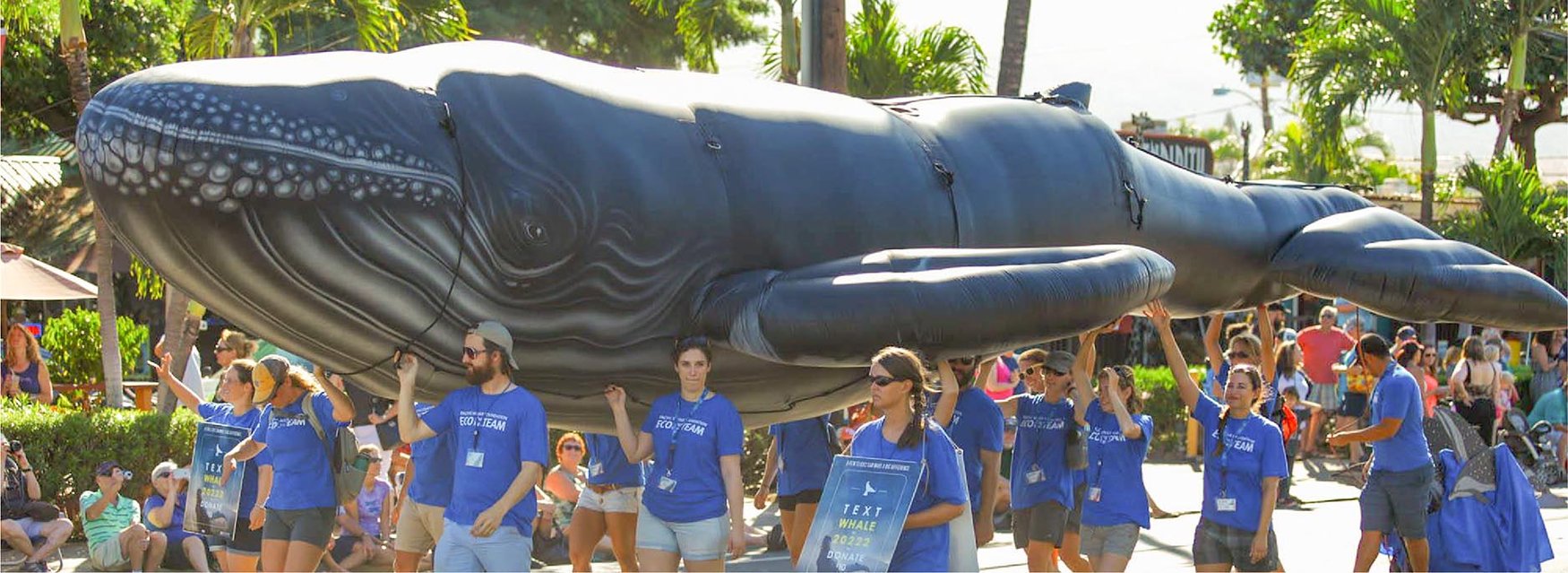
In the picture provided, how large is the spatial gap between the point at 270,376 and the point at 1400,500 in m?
5.96

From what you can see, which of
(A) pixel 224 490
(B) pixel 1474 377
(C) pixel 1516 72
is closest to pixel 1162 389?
(B) pixel 1474 377

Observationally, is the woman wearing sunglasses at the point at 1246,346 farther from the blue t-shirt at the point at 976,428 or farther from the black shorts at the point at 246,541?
the black shorts at the point at 246,541

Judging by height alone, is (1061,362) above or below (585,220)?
below

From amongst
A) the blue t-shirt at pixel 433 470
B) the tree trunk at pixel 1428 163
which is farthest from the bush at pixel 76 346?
the tree trunk at pixel 1428 163

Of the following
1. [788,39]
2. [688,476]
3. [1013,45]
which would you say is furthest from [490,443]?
[1013,45]

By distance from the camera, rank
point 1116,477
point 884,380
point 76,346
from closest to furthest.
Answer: point 884,380, point 1116,477, point 76,346

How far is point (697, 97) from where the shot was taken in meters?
6.98

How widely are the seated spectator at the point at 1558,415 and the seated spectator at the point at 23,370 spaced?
13480 millimetres

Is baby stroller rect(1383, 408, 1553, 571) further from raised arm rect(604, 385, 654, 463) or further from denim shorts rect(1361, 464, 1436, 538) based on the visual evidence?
raised arm rect(604, 385, 654, 463)

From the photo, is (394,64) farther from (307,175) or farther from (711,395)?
(711,395)

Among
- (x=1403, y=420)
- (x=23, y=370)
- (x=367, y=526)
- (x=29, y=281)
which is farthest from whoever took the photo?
Answer: (x=23, y=370)

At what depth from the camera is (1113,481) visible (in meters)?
9.04

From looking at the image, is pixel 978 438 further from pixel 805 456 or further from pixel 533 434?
pixel 533 434

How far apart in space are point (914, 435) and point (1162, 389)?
12.8m
